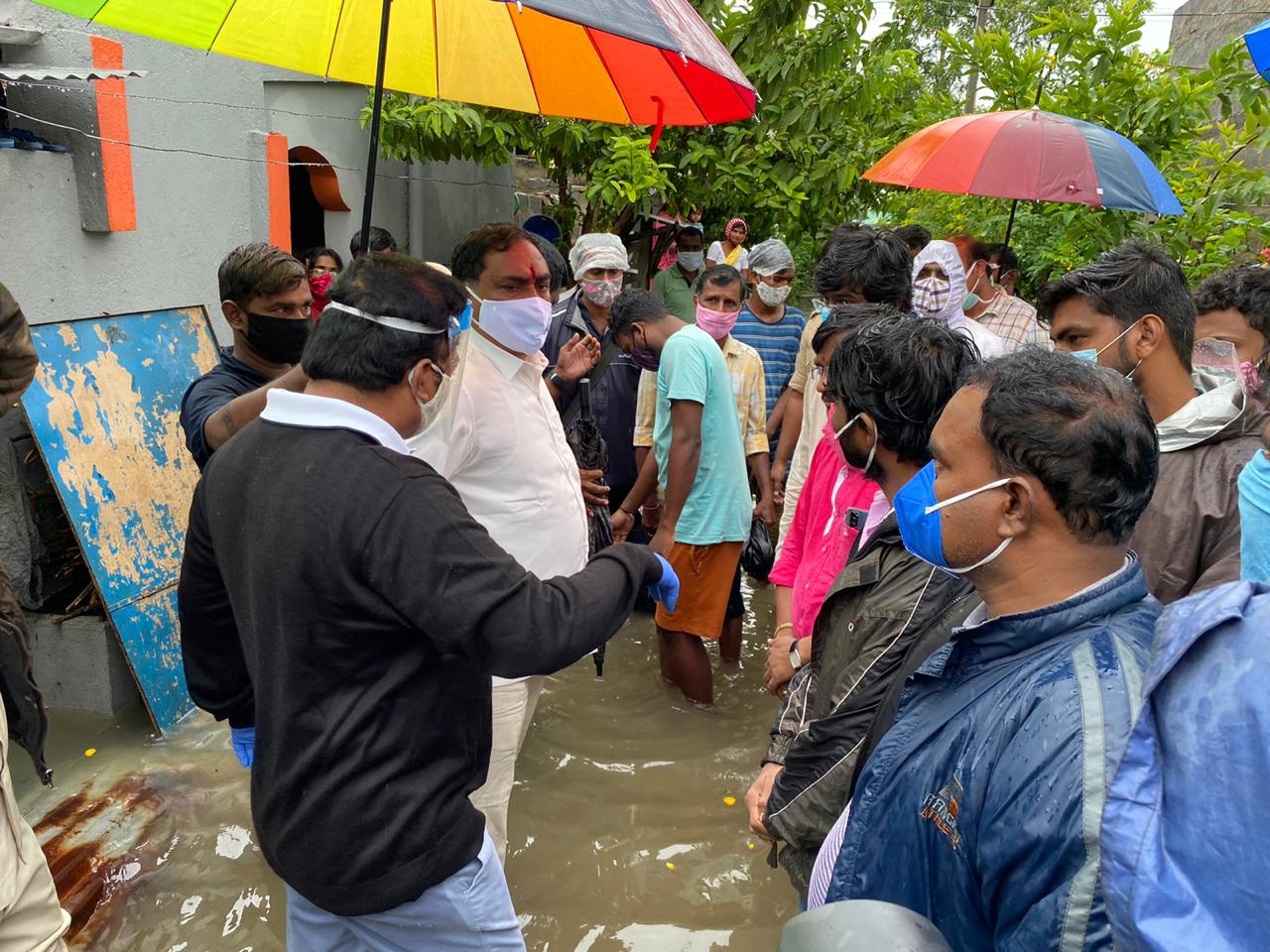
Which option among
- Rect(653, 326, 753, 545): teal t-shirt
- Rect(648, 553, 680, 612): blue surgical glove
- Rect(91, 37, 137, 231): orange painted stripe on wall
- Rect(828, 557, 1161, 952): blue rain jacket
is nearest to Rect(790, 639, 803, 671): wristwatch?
Rect(648, 553, 680, 612): blue surgical glove

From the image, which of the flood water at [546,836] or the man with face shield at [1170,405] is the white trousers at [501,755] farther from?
the man with face shield at [1170,405]

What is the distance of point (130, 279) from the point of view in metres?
4.28

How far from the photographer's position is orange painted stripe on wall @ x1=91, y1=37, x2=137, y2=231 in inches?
154

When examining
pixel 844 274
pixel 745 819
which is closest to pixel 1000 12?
pixel 844 274

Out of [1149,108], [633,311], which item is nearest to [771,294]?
[633,311]

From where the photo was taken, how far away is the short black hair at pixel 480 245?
291cm

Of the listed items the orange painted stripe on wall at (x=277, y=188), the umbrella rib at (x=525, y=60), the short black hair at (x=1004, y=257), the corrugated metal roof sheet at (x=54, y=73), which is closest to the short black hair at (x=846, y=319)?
the umbrella rib at (x=525, y=60)

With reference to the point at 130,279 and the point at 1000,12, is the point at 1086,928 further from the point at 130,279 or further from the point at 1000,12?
the point at 1000,12

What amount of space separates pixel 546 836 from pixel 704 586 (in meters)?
1.26

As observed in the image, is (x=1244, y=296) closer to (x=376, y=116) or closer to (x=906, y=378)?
(x=906, y=378)

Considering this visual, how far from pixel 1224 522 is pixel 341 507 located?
1892 millimetres

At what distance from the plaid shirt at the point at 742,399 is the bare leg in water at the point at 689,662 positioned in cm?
91

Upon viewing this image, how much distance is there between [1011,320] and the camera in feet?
17.0

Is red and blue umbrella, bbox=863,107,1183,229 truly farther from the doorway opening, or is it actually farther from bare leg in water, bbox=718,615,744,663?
the doorway opening
